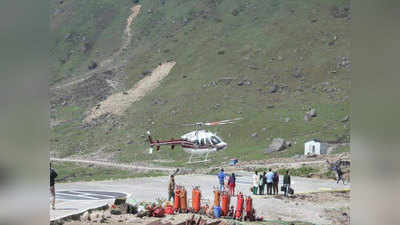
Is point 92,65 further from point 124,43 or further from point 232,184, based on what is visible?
point 232,184

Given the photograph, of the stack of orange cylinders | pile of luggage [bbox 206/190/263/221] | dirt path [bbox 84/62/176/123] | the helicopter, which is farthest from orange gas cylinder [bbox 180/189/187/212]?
dirt path [bbox 84/62/176/123]

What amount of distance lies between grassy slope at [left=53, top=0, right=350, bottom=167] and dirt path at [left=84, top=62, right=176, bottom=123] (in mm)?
523

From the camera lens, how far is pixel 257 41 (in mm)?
48562

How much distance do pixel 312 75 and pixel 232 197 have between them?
25.9 metres

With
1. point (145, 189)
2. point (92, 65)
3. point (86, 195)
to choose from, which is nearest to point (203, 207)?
point (145, 189)

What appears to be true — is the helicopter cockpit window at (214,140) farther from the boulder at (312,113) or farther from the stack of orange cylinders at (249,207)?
the boulder at (312,113)

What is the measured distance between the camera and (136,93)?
38.7m

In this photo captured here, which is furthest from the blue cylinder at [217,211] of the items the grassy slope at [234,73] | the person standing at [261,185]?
the grassy slope at [234,73]

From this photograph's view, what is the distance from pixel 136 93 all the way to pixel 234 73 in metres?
8.44

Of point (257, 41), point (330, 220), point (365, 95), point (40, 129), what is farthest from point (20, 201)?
point (257, 41)

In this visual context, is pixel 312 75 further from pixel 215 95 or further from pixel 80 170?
pixel 80 170

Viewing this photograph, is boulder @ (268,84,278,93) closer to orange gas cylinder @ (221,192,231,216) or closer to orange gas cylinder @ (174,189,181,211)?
orange gas cylinder @ (174,189,181,211)

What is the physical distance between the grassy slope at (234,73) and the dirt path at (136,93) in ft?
1.72

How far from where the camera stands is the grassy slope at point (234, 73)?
36.6m
